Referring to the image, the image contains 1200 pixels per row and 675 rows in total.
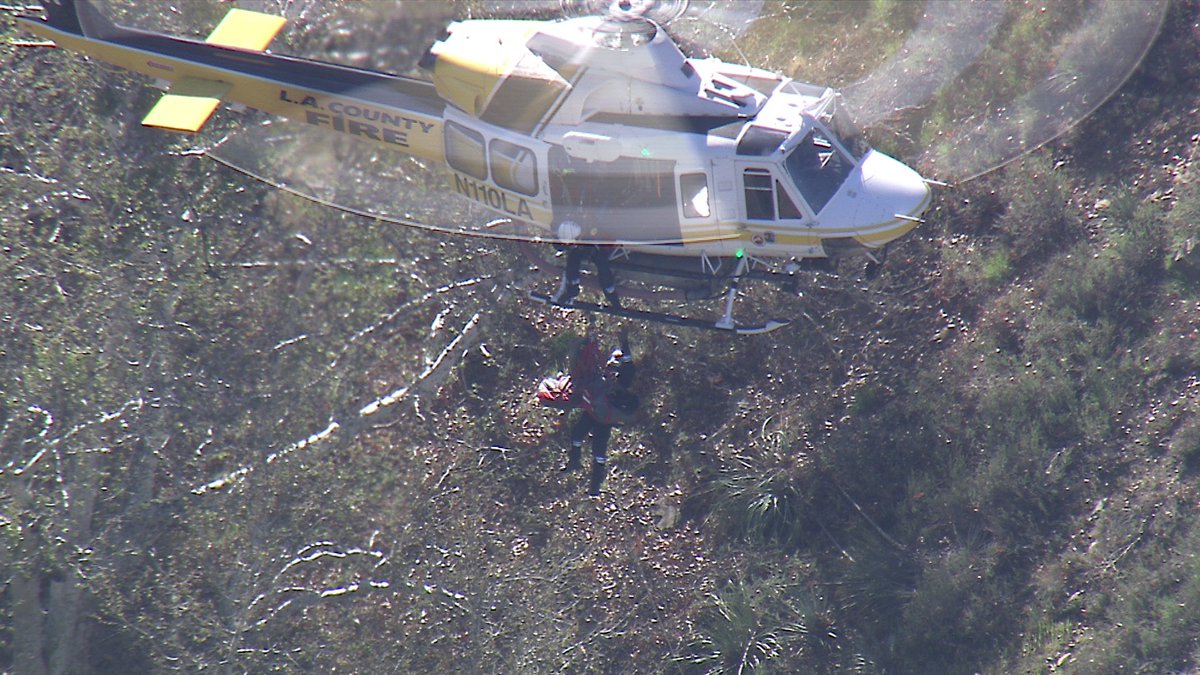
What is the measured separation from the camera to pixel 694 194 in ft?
31.3

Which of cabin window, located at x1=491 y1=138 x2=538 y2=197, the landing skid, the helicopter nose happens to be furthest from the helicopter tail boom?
the helicopter nose

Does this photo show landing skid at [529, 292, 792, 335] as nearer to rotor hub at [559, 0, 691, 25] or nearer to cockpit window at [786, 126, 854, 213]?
cockpit window at [786, 126, 854, 213]

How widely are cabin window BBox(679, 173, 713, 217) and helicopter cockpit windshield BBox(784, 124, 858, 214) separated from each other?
0.79 m

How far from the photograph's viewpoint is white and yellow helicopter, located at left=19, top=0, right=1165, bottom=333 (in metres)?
9.28

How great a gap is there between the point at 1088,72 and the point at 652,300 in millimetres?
5441

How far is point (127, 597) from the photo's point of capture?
1214 cm

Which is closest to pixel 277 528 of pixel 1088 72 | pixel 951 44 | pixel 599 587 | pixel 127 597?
pixel 127 597

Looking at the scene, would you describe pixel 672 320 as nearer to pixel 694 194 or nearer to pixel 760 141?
pixel 694 194

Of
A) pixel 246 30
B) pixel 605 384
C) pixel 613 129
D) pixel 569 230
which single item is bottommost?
pixel 605 384

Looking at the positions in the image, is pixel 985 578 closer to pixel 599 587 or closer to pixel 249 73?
pixel 599 587

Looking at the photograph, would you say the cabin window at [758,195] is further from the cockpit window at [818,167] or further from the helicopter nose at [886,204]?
the helicopter nose at [886,204]

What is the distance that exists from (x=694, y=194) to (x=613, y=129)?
3.20 ft

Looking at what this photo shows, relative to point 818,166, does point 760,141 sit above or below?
above

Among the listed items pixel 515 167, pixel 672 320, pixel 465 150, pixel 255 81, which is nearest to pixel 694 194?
pixel 672 320
